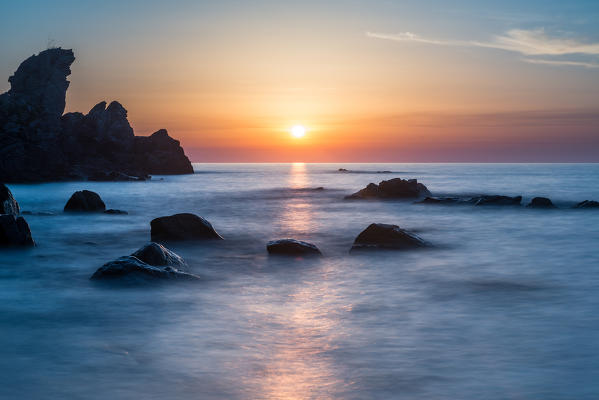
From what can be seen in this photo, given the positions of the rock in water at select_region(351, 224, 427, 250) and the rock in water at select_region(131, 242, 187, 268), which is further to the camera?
the rock in water at select_region(351, 224, 427, 250)

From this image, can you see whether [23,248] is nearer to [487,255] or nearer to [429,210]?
[487,255]

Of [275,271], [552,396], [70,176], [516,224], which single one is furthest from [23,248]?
[70,176]

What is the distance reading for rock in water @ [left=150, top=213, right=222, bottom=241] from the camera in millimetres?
18531

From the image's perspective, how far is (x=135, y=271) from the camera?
11797 millimetres

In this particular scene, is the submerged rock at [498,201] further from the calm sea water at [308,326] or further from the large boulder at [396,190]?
the calm sea water at [308,326]

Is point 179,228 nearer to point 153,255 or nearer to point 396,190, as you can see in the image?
point 153,255

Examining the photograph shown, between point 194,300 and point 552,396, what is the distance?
6.86 metres

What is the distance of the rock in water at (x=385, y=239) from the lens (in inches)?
655

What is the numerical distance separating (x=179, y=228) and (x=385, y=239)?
7411 millimetres

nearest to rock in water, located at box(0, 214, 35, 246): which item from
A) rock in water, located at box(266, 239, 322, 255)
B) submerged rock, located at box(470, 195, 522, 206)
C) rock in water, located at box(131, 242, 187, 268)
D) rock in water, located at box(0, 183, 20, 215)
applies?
rock in water, located at box(0, 183, 20, 215)

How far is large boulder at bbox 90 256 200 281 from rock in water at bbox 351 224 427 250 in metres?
6.80

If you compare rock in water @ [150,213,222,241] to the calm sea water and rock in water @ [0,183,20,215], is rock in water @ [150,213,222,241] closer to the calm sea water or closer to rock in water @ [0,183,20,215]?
the calm sea water

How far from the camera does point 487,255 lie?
57.8 ft

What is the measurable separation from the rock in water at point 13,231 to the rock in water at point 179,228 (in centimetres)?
425
